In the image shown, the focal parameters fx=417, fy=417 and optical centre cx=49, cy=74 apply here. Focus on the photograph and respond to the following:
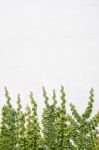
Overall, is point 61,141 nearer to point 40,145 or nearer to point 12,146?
point 40,145

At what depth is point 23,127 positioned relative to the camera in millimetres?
31812

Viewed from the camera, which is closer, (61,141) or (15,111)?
(61,141)

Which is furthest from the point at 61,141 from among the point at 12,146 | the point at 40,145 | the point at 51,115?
the point at 51,115

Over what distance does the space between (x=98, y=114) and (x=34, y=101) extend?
279 inches

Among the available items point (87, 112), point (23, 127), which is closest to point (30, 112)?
point (23, 127)

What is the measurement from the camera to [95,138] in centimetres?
3372

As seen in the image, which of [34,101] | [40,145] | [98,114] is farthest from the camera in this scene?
[34,101]

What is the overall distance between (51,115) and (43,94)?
7.28 feet

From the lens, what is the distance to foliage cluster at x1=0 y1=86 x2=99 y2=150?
3055cm

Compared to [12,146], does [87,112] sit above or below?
above

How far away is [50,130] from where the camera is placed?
1473 inches

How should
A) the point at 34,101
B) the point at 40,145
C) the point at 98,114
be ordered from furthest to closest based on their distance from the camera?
the point at 34,101 → the point at 98,114 → the point at 40,145

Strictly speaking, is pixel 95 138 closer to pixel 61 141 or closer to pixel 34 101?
pixel 61 141

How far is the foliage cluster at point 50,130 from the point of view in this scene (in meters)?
30.5
